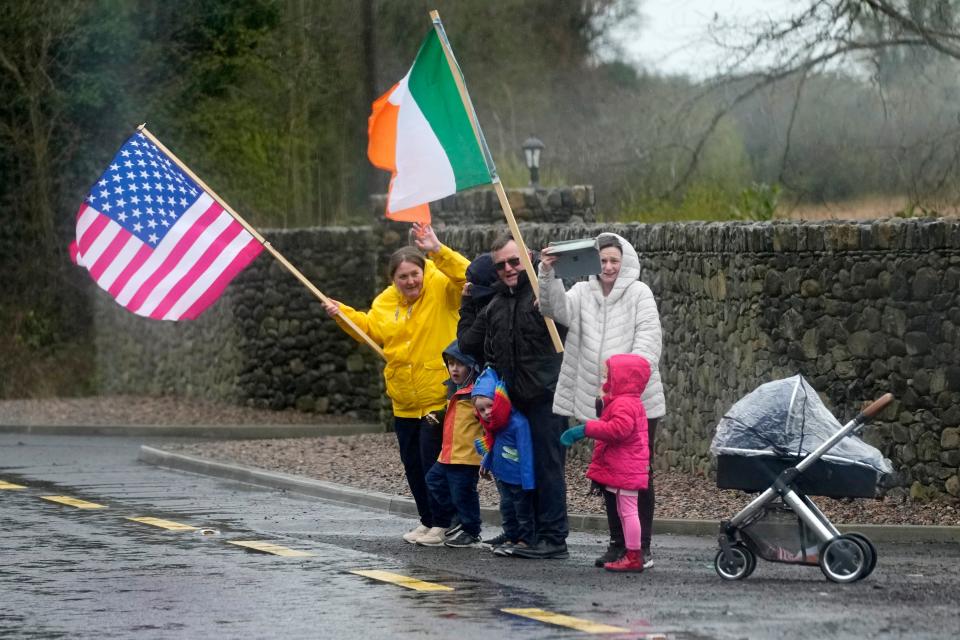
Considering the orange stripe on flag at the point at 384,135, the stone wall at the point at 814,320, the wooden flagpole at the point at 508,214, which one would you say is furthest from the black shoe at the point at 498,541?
the stone wall at the point at 814,320

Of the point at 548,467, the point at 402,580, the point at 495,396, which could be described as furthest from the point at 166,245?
the point at 402,580

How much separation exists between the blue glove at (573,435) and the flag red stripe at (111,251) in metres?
4.36

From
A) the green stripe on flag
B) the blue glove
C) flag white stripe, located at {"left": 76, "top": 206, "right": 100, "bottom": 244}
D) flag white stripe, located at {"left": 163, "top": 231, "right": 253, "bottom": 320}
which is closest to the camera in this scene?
the blue glove

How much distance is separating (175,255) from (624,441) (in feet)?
15.0

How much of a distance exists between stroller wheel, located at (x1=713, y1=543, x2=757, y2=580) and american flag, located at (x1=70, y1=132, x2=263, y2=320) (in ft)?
15.8

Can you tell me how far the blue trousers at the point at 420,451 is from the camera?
11.8m

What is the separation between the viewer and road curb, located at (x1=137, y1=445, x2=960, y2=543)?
39.5 feet

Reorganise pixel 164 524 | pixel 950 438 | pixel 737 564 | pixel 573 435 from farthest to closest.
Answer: pixel 164 524 → pixel 950 438 → pixel 573 435 → pixel 737 564

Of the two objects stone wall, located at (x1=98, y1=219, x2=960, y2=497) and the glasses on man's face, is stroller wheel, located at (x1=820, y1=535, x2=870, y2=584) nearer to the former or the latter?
the glasses on man's face

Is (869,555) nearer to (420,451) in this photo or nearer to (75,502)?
(420,451)

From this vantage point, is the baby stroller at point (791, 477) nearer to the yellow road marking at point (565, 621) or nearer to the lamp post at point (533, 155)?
the yellow road marking at point (565, 621)

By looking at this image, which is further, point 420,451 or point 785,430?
point 420,451

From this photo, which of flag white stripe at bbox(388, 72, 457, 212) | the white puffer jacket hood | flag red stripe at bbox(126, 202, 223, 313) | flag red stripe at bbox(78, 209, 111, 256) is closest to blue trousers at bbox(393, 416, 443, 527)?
the white puffer jacket hood

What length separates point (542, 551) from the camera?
1111cm
